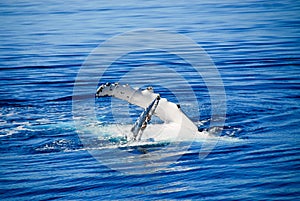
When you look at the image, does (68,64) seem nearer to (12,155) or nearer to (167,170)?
(12,155)

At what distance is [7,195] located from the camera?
8.55 metres

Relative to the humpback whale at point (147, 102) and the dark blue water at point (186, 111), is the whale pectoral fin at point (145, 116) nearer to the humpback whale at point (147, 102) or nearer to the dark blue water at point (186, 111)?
the humpback whale at point (147, 102)

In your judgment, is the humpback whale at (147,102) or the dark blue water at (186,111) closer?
the dark blue water at (186,111)

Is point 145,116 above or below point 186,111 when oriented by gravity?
below

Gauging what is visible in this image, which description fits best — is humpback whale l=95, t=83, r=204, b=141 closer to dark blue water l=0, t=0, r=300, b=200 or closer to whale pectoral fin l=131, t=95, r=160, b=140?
whale pectoral fin l=131, t=95, r=160, b=140

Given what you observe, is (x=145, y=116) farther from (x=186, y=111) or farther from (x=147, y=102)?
(x=186, y=111)

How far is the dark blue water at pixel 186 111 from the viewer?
340 inches

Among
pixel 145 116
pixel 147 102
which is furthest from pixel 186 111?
pixel 145 116

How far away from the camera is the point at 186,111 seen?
43.3ft

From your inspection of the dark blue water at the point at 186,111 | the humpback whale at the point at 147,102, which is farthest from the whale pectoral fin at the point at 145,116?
the dark blue water at the point at 186,111

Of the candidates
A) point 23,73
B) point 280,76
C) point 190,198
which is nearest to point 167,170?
point 190,198

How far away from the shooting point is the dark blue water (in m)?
8.65

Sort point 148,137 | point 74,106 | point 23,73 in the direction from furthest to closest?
point 23,73 → point 74,106 → point 148,137

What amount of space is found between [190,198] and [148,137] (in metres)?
2.85
